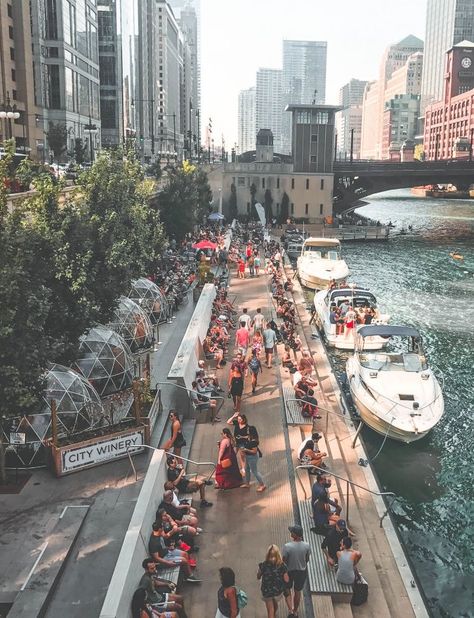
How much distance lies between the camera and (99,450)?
1569 centimetres

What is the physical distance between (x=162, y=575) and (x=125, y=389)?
349 inches

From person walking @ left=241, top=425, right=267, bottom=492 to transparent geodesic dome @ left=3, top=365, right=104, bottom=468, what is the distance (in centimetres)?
439

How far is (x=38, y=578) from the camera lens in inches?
443

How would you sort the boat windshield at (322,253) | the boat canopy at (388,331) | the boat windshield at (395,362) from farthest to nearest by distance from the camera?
the boat windshield at (322,253) → the boat canopy at (388,331) → the boat windshield at (395,362)

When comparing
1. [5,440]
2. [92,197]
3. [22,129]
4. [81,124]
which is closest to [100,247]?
[92,197]

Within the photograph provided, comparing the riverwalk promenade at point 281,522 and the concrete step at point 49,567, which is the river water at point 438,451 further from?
the concrete step at point 49,567

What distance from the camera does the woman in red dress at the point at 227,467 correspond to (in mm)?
13812

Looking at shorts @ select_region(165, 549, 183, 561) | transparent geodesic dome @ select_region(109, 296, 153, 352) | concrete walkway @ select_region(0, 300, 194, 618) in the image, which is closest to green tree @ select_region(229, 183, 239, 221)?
transparent geodesic dome @ select_region(109, 296, 153, 352)

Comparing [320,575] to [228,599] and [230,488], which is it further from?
[230,488]

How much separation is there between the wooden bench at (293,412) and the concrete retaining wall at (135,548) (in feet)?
18.6

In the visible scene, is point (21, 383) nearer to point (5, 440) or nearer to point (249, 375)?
point (5, 440)

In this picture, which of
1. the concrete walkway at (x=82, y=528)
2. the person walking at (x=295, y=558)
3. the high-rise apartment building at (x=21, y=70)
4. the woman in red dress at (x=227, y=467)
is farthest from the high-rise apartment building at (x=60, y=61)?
the person walking at (x=295, y=558)

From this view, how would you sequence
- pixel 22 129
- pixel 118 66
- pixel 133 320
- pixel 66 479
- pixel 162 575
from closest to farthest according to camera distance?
pixel 162 575 < pixel 66 479 < pixel 133 320 < pixel 22 129 < pixel 118 66

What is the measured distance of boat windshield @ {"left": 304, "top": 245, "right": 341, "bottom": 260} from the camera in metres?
48.2
